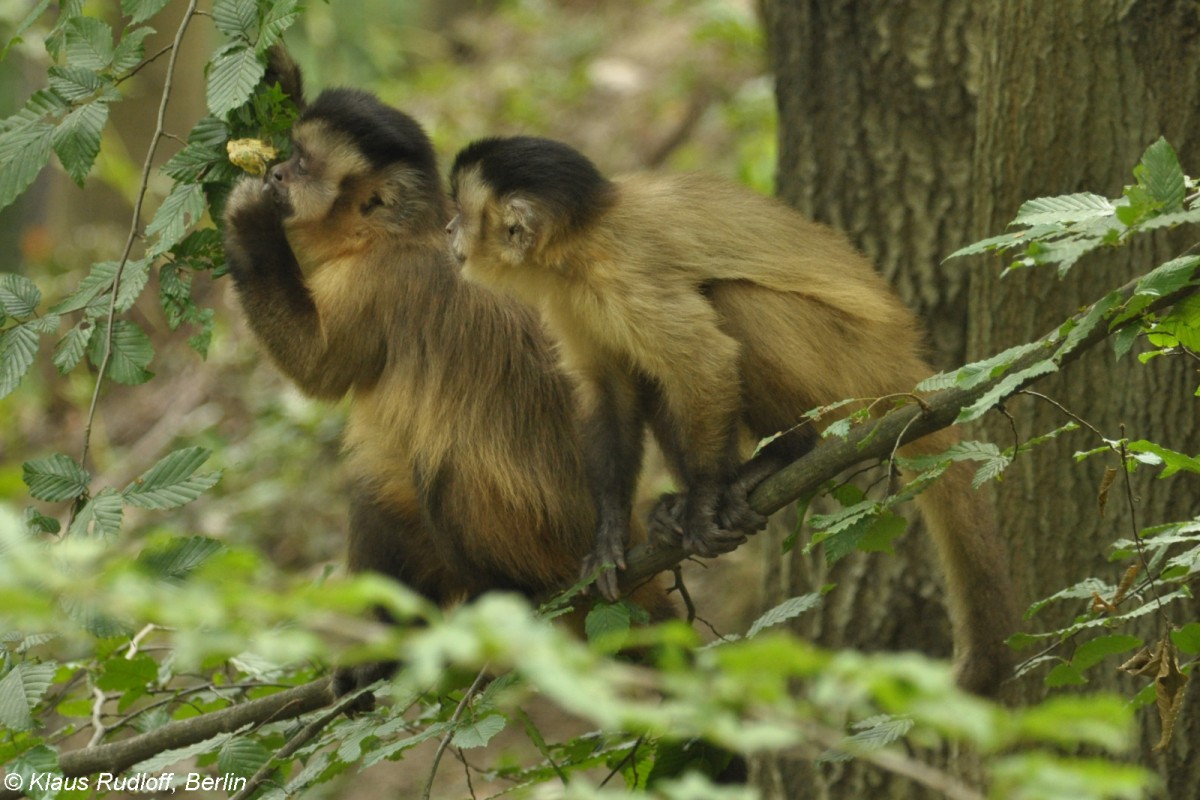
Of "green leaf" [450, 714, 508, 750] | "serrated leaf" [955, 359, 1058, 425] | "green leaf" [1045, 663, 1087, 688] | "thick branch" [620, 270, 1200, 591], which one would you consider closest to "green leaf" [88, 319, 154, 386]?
"green leaf" [450, 714, 508, 750]

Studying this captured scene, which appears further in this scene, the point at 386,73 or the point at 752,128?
the point at 386,73

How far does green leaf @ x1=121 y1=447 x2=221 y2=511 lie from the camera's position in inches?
128

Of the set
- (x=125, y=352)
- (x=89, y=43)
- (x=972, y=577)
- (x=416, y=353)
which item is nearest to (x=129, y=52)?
(x=89, y=43)

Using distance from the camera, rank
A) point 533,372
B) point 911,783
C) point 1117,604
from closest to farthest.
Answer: point 1117,604 → point 533,372 → point 911,783

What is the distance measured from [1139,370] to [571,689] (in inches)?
145

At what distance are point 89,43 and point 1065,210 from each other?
9.17 ft

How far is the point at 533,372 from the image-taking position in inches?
187

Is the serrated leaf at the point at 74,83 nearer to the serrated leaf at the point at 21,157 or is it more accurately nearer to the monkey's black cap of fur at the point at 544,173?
the serrated leaf at the point at 21,157

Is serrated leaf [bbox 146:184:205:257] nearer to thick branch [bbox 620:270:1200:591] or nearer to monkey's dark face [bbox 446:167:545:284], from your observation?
monkey's dark face [bbox 446:167:545:284]

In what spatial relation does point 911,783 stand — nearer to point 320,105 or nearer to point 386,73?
point 320,105

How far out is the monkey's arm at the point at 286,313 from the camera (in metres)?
4.41

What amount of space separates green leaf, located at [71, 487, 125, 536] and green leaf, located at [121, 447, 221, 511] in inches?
1.4

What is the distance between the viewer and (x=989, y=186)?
14.9 feet

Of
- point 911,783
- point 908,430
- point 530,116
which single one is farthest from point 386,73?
point 908,430
